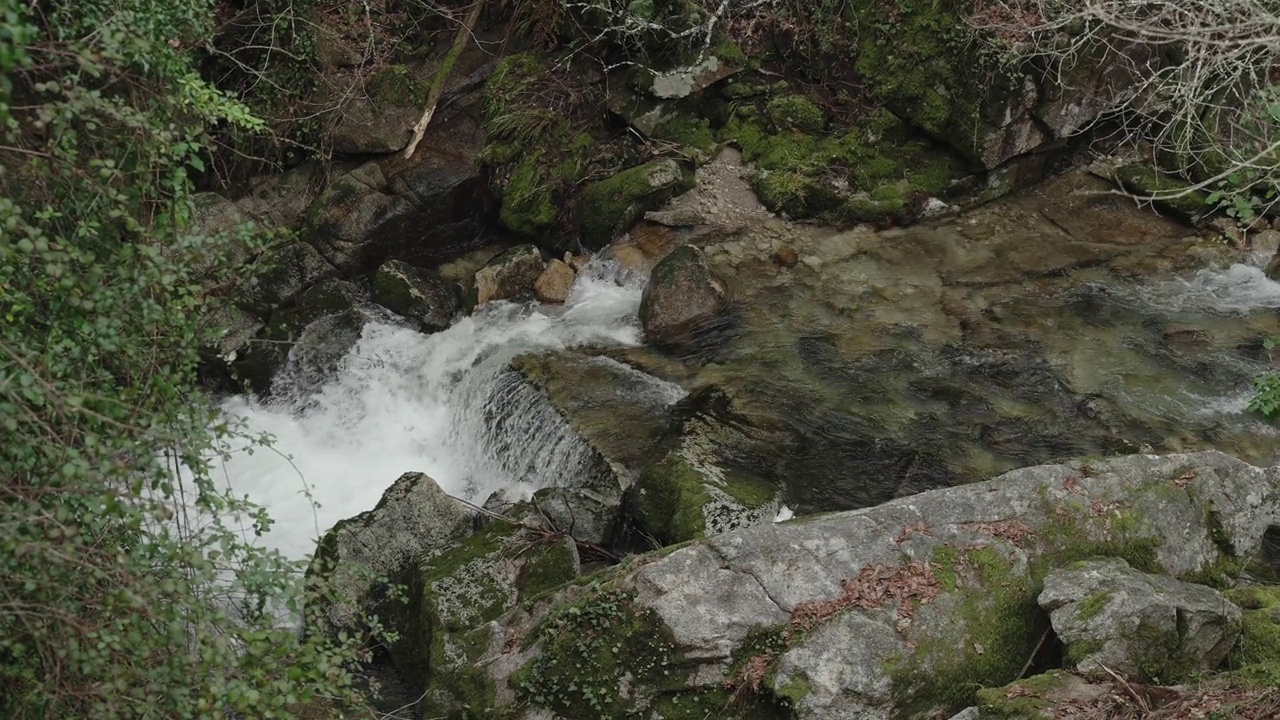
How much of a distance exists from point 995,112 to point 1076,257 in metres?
1.72

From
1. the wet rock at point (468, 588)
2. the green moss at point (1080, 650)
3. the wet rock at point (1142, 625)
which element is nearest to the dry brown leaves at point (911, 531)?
the wet rock at point (1142, 625)

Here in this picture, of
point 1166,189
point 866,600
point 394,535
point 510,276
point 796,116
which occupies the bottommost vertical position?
point 394,535

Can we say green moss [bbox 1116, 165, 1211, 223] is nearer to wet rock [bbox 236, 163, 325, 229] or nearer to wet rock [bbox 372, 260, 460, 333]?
wet rock [bbox 372, 260, 460, 333]

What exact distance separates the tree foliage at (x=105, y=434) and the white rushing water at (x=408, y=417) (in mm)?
3944

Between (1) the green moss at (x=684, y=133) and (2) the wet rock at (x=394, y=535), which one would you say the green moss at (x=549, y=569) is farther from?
(1) the green moss at (x=684, y=133)

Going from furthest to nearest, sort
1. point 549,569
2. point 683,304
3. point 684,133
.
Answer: point 684,133
point 683,304
point 549,569

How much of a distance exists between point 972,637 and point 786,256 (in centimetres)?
572

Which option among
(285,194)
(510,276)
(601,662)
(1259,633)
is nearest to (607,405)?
(510,276)

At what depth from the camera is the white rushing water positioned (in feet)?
27.8

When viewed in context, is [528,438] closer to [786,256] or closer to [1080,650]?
[786,256]

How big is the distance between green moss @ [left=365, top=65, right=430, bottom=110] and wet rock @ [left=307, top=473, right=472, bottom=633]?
4945 millimetres

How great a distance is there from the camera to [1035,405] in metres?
8.25

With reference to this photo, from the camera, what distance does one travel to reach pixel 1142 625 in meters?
4.84

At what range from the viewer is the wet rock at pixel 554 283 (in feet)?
33.2
